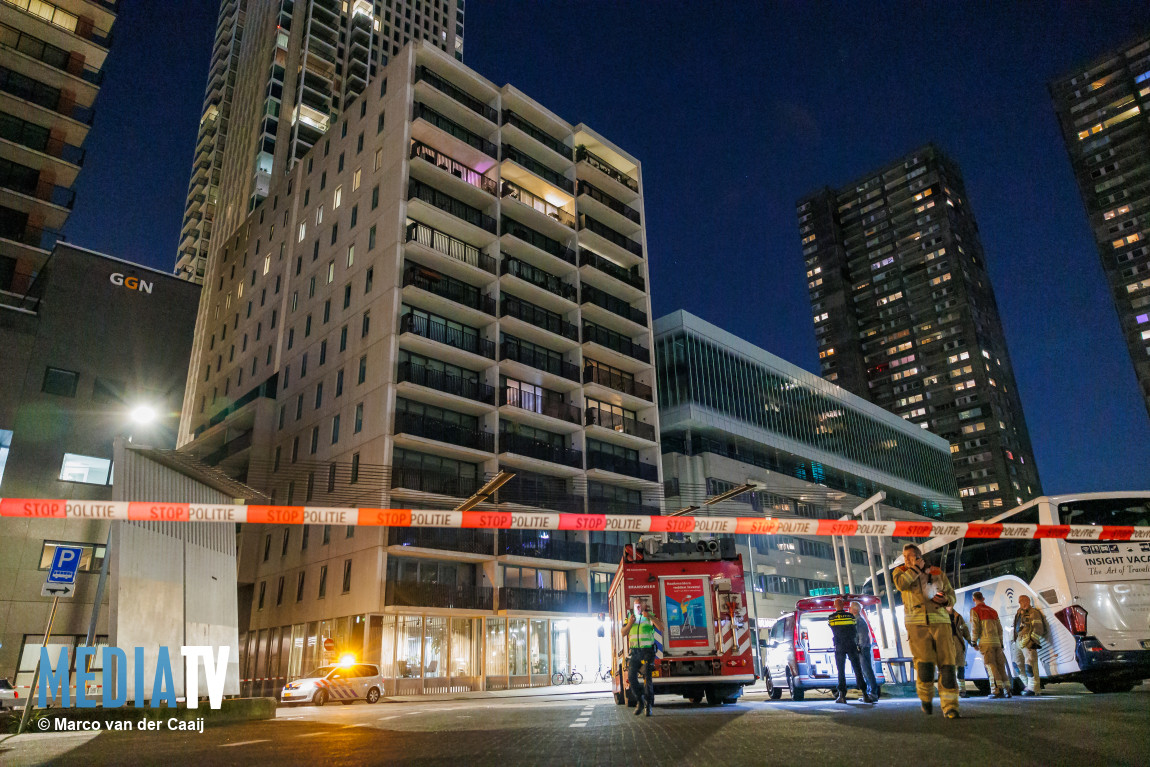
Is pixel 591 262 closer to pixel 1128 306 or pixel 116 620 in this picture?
pixel 116 620

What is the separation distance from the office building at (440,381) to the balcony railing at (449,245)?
0.13 metres

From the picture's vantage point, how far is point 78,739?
9289mm

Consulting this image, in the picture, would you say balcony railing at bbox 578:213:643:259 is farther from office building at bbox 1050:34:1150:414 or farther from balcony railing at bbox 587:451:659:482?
office building at bbox 1050:34:1150:414

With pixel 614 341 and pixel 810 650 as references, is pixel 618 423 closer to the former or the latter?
pixel 614 341

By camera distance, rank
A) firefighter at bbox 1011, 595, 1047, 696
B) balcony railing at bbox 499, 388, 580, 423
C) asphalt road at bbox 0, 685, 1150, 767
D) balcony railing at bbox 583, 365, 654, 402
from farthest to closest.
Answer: balcony railing at bbox 583, 365, 654, 402 < balcony railing at bbox 499, 388, 580, 423 < firefighter at bbox 1011, 595, 1047, 696 < asphalt road at bbox 0, 685, 1150, 767

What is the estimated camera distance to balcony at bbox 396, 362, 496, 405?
36.5 metres

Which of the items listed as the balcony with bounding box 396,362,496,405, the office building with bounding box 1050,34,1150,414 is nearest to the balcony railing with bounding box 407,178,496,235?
Result: the balcony with bounding box 396,362,496,405

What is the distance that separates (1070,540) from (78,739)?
14.5 metres

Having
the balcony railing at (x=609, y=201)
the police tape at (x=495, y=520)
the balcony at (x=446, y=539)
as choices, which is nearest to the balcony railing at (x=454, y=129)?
the balcony railing at (x=609, y=201)

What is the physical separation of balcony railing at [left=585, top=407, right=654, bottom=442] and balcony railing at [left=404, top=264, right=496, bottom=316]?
342 inches

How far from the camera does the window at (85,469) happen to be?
87.3 feet

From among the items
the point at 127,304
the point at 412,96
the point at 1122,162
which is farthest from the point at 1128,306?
the point at 127,304

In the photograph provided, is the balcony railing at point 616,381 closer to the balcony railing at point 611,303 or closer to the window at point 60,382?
the balcony railing at point 611,303

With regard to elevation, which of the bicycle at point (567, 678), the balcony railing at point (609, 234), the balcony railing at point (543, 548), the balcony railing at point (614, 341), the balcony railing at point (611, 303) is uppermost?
the balcony railing at point (609, 234)
